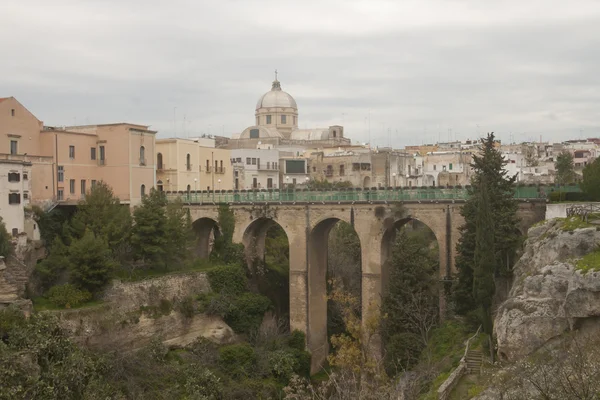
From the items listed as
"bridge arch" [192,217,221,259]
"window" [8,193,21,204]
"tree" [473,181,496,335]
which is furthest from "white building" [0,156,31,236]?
"tree" [473,181,496,335]

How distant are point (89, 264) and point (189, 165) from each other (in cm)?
1782

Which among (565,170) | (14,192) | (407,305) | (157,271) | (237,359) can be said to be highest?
(565,170)

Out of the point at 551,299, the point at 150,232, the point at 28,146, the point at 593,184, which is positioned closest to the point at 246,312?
the point at 150,232

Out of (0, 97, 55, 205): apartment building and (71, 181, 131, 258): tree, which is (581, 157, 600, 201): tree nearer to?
(71, 181, 131, 258): tree

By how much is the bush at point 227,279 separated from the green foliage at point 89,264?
21.8 feet

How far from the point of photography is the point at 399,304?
1144 inches

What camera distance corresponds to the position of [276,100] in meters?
Result: 83.4

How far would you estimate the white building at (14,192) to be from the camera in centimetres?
2967

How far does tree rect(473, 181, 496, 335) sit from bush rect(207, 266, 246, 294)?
14427 mm

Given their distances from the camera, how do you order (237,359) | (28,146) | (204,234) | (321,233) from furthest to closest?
1. (204,234)
2. (321,233)
3. (28,146)
4. (237,359)

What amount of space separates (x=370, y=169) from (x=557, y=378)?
51.6 metres

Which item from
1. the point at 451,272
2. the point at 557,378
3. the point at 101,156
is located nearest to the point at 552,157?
the point at 451,272

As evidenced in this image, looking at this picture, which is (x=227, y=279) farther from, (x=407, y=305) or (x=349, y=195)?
(x=407, y=305)

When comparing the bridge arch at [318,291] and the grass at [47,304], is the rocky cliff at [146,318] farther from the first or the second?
the bridge arch at [318,291]
